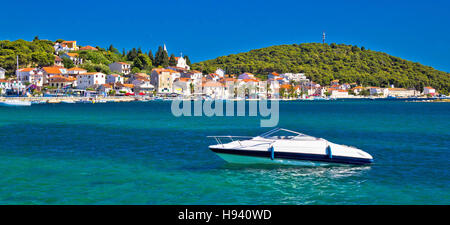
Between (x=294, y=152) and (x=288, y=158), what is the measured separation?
1.26 feet

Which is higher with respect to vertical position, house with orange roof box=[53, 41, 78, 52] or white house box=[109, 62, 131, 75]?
house with orange roof box=[53, 41, 78, 52]

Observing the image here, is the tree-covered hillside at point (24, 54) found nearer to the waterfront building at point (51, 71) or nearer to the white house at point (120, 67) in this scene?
the waterfront building at point (51, 71)

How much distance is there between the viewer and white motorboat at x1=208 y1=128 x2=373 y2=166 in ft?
56.3

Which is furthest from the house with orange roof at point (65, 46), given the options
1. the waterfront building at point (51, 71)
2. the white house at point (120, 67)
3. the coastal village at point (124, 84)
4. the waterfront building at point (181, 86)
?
the waterfront building at point (181, 86)

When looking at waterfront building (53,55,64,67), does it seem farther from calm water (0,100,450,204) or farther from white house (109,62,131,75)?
calm water (0,100,450,204)

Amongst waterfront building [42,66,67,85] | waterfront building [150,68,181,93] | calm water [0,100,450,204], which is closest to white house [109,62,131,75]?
waterfront building [150,68,181,93]

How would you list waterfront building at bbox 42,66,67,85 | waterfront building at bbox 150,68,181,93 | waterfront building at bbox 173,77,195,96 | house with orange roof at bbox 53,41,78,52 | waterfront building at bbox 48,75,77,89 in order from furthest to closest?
1. house with orange roof at bbox 53,41,78,52
2. waterfront building at bbox 173,77,195,96
3. waterfront building at bbox 150,68,181,93
4. waterfront building at bbox 42,66,67,85
5. waterfront building at bbox 48,75,77,89

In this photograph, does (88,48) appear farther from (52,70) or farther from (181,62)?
(52,70)

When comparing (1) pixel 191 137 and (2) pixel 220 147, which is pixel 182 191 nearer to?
(2) pixel 220 147

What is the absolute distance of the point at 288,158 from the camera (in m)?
17.3

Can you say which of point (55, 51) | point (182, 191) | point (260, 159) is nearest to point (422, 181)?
point (260, 159)

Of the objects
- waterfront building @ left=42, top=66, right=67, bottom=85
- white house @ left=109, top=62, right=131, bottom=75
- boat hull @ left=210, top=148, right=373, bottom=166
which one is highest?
white house @ left=109, top=62, right=131, bottom=75

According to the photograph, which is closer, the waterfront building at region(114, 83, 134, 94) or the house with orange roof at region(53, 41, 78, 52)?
the waterfront building at region(114, 83, 134, 94)
